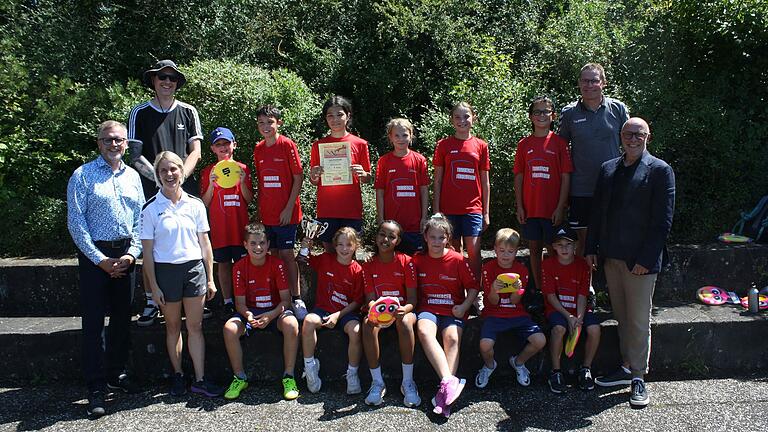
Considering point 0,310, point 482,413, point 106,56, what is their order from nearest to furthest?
point 482,413, point 0,310, point 106,56

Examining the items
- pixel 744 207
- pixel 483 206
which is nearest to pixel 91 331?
pixel 483 206

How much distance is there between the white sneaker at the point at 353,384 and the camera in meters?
4.96

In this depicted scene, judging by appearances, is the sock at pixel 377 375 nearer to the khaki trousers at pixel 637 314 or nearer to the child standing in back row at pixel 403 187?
the child standing in back row at pixel 403 187

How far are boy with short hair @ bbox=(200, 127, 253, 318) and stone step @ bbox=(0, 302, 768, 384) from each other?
53 cm

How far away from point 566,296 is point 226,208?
2.88 meters

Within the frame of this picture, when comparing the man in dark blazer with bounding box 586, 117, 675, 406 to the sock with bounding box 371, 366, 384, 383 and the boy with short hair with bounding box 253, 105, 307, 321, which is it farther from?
the boy with short hair with bounding box 253, 105, 307, 321

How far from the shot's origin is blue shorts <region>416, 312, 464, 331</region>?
16.5 ft

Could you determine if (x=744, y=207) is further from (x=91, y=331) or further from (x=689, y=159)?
(x=91, y=331)

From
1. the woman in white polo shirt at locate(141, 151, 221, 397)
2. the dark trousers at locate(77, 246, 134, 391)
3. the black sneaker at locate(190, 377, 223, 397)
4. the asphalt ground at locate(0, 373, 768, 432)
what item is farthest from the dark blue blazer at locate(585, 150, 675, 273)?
the dark trousers at locate(77, 246, 134, 391)

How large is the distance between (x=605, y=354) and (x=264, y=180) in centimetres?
314

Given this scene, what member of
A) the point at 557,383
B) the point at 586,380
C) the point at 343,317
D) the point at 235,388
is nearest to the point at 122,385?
the point at 235,388

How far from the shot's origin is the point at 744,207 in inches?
277

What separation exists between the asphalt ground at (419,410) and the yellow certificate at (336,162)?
1.68 metres

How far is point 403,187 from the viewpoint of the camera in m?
5.46
